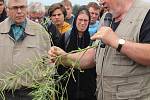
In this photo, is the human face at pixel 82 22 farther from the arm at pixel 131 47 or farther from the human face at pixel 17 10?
the arm at pixel 131 47

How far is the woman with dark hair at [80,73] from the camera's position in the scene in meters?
5.74

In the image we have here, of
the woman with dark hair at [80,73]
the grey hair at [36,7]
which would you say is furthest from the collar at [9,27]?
→ the grey hair at [36,7]

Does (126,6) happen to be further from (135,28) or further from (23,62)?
(23,62)

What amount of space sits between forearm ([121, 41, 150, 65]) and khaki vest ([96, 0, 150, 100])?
0.14 meters

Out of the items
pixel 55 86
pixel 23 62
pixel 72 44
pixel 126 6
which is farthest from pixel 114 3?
pixel 72 44

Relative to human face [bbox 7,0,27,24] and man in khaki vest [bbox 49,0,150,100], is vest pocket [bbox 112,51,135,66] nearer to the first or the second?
man in khaki vest [bbox 49,0,150,100]

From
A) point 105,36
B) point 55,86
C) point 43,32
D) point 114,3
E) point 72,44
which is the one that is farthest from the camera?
point 72,44

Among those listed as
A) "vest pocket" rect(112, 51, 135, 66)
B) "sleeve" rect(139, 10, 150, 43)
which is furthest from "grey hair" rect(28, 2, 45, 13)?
"sleeve" rect(139, 10, 150, 43)

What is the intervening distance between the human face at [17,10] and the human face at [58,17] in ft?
4.44

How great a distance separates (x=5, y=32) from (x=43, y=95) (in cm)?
194

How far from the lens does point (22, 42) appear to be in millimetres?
5086

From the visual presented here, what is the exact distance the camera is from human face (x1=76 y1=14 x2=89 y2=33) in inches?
239

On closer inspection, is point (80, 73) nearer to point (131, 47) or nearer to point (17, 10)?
point (17, 10)

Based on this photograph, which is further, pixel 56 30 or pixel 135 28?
pixel 56 30
